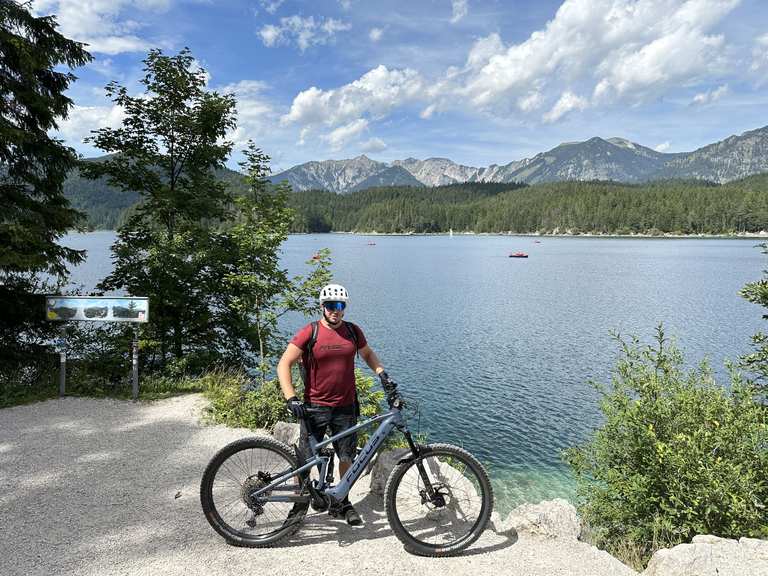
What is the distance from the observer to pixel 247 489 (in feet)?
17.7

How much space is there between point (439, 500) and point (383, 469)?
51.0 inches

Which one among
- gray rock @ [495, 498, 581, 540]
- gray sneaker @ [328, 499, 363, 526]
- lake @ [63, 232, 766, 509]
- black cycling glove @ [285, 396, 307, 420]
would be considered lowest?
lake @ [63, 232, 766, 509]

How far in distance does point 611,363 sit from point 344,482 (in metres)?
22.0

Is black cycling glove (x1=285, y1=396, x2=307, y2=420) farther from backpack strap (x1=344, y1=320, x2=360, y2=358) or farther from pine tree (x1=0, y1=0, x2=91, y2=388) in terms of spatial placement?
pine tree (x1=0, y1=0, x2=91, y2=388)

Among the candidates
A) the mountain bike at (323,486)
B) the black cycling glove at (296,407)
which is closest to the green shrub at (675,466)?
the mountain bike at (323,486)

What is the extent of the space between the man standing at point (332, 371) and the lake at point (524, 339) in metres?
8.21

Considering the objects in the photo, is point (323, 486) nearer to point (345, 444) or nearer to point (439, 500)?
point (345, 444)

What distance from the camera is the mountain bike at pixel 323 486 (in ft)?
17.1

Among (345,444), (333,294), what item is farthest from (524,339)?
(333,294)

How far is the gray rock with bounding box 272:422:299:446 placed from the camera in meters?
8.07

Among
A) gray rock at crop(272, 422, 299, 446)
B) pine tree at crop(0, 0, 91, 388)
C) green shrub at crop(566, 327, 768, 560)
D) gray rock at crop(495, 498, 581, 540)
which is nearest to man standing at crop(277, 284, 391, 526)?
gray rock at crop(495, 498, 581, 540)

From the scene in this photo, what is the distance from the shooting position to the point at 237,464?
534cm

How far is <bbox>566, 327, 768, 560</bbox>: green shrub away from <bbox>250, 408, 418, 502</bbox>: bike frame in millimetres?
3770

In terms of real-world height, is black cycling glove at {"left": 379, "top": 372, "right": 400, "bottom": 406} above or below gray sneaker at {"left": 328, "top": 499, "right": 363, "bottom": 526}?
above
